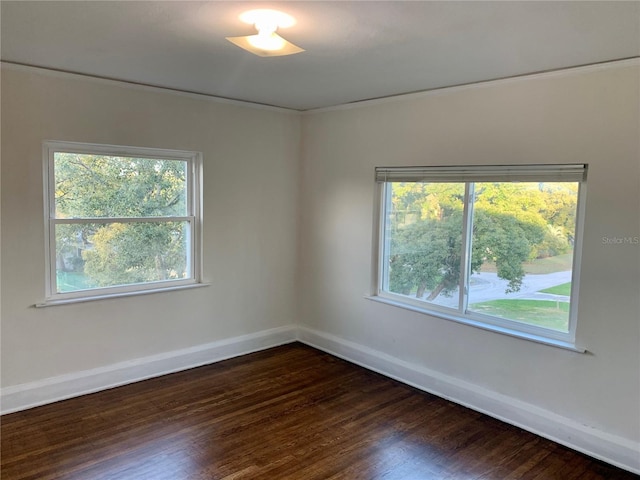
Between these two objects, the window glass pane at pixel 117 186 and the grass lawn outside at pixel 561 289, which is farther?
the window glass pane at pixel 117 186

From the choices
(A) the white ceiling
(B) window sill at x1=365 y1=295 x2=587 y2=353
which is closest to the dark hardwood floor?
(B) window sill at x1=365 y1=295 x2=587 y2=353

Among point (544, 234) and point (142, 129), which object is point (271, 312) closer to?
point (142, 129)

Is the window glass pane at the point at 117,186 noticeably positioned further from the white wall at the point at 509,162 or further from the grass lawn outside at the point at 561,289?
the grass lawn outside at the point at 561,289

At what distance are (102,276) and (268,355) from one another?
169cm

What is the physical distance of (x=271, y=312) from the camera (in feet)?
15.6

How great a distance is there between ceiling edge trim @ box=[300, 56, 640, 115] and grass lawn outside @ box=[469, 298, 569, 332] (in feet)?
4.79

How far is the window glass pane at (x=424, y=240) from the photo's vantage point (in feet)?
11.9

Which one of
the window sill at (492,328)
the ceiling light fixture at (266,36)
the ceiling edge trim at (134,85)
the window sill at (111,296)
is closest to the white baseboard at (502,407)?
the window sill at (492,328)

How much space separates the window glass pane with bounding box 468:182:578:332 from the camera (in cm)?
304

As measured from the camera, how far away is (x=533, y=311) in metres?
3.21

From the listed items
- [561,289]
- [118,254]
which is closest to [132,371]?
[118,254]

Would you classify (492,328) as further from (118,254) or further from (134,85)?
(134,85)

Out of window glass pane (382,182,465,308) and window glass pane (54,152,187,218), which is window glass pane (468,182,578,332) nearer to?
window glass pane (382,182,465,308)

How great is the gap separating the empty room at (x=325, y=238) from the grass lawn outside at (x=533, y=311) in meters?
0.02
